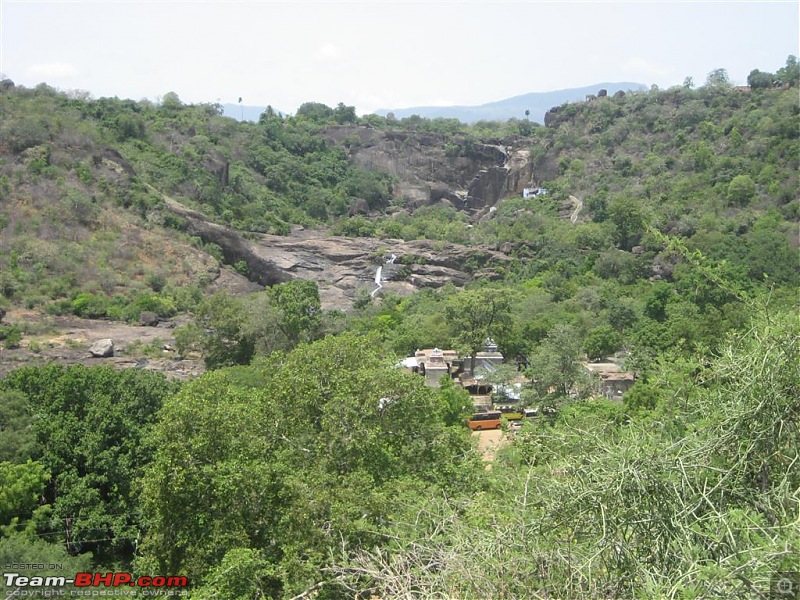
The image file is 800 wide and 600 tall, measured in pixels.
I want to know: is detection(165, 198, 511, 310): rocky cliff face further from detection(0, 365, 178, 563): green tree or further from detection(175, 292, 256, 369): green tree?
detection(0, 365, 178, 563): green tree

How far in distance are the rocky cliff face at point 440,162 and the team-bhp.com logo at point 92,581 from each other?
5388 cm

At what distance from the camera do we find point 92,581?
10.7 metres

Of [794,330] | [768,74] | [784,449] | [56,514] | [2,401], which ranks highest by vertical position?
[768,74]

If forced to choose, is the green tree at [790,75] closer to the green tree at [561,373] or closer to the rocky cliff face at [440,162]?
the rocky cliff face at [440,162]

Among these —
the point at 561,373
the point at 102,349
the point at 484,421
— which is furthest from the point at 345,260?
the point at 561,373

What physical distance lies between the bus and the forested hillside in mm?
1052

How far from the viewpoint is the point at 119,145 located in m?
46.5

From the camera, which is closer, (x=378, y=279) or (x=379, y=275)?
(x=378, y=279)

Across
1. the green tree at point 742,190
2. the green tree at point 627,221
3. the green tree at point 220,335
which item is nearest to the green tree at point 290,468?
the green tree at point 220,335

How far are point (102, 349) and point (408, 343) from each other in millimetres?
11071

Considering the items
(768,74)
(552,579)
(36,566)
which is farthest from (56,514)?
(768,74)

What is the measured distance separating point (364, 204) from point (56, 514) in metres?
45.9

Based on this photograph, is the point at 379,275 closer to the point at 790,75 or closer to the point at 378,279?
the point at 378,279

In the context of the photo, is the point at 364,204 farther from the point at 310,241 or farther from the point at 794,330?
the point at 794,330
